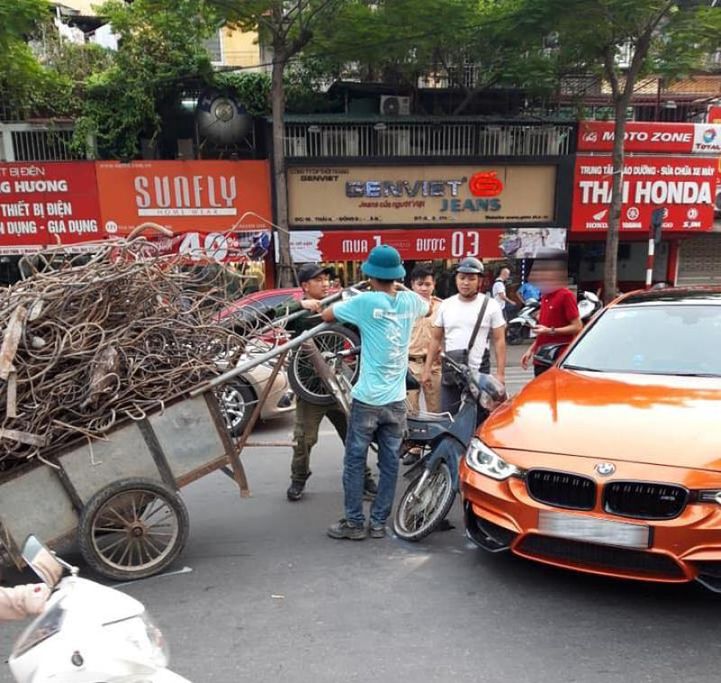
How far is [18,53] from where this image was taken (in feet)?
38.8

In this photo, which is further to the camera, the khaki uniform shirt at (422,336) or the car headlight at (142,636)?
the khaki uniform shirt at (422,336)

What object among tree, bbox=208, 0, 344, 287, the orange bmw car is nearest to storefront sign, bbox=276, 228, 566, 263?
tree, bbox=208, 0, 344, 287

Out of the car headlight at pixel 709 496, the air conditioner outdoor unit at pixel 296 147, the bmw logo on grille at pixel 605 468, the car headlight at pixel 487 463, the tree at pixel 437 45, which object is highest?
the tree at pixel 437 45

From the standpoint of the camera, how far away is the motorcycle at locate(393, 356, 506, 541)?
377cm

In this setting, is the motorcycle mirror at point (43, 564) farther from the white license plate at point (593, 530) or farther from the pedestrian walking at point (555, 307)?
the pedestrian walking at point (555, 307)

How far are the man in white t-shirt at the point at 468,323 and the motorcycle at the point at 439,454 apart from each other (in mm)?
545

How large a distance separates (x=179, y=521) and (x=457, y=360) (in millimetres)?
2440

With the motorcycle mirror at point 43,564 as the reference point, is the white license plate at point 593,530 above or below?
below

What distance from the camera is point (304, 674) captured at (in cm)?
259

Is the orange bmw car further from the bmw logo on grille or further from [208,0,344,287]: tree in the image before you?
[208,0,344,287]: tree

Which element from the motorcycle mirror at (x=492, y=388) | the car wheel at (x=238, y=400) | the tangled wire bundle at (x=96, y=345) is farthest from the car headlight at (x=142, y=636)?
the car wheel at (x=238, y=400)

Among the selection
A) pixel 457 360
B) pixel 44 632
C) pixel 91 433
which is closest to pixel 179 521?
pixel 91 433

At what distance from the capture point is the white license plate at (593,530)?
8.86 ft

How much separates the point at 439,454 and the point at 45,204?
13135 mm
